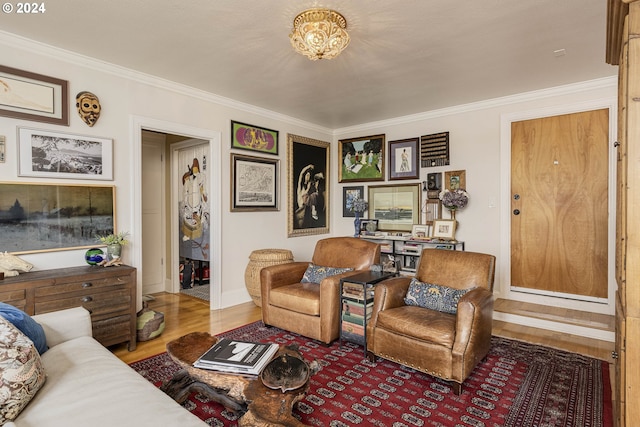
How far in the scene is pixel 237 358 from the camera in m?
1.75

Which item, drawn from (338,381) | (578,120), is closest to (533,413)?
(338,381)

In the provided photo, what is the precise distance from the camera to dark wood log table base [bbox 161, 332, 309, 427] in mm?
1405

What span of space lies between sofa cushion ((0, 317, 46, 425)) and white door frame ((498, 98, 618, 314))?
14.6ft

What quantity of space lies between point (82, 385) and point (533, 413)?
7.83 feet

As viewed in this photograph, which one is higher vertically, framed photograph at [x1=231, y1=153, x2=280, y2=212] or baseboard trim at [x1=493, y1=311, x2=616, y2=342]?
framed photograph at [x1=231, y1=153, x2=280, y2=212]

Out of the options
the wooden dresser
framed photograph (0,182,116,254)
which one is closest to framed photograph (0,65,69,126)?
framed photograph (0,182,116,254)

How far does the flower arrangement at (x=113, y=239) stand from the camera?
9.83ft

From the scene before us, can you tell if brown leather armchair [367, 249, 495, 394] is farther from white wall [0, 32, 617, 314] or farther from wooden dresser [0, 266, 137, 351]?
wooden dresser [0, 266, 137, 351]

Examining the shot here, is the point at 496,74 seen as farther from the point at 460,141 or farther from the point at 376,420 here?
the point at 376,420

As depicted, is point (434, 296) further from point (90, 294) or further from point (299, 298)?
point (90, 294)

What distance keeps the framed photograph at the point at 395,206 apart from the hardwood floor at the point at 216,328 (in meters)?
1.87

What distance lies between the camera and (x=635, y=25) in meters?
1.27

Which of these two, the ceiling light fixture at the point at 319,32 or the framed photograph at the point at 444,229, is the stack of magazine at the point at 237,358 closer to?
the ceiling light fixture at the point at 319,32

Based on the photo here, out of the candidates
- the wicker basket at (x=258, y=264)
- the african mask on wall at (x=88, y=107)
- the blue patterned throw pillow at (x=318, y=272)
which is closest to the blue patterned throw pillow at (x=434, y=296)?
the blue patterned throw pillow at (x=318, y=272)
